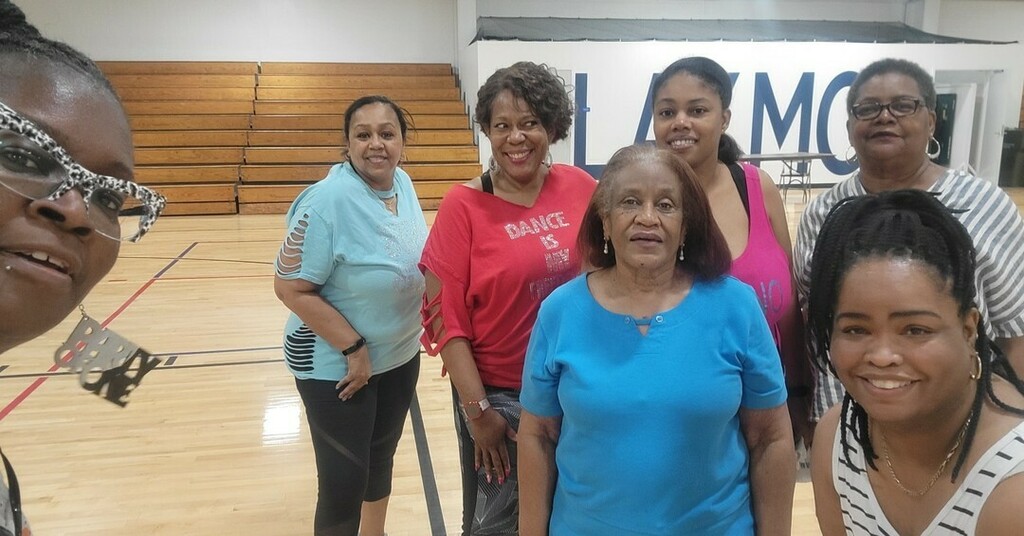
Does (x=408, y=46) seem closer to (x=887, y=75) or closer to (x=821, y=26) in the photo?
(x=821, y=26)

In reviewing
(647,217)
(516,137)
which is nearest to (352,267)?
(516,137)

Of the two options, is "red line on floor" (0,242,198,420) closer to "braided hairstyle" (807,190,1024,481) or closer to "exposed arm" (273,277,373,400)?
"exposed arm" (273,277,373,400)

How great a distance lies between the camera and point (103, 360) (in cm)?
85

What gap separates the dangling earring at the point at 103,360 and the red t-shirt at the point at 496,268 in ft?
2.51

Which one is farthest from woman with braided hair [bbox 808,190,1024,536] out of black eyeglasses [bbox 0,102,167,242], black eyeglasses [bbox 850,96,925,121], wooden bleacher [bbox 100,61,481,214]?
wooden bleacher [bbox 100,61,481,214]

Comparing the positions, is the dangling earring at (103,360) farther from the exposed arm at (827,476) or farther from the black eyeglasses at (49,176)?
the exposed arm at (827,476)

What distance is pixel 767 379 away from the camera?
1179 mm

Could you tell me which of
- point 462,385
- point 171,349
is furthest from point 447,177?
point 462,385

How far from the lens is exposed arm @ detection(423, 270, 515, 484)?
5.10 feet

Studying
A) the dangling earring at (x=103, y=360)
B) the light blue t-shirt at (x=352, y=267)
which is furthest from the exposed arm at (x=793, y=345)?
the dangling earring at (x=103, y=360)

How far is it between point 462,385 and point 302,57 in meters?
12.6

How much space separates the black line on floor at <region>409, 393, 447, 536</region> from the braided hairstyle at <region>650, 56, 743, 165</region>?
1.63 metres

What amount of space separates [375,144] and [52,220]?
4.45ft

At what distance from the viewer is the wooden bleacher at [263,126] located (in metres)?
10.4
